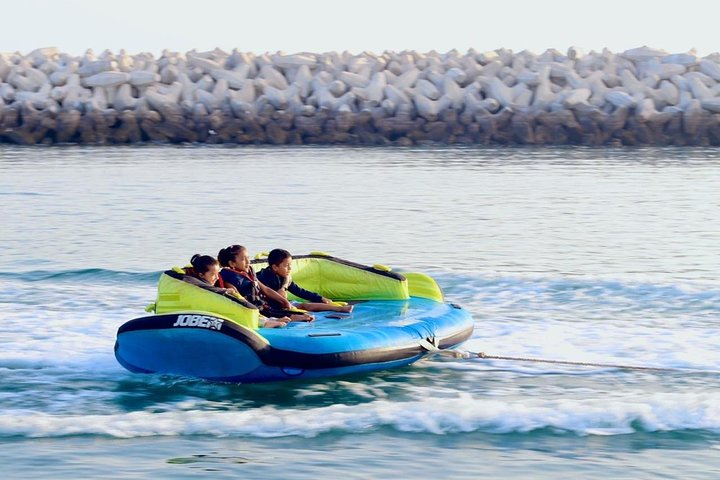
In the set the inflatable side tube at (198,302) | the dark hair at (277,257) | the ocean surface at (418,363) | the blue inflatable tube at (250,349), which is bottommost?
the ocean surface at (418,363)

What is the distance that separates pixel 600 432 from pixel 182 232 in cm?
910

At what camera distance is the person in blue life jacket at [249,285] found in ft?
29.8

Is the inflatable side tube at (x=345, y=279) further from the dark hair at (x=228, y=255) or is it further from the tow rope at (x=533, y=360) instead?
the tow rope at (x=533, y=360)

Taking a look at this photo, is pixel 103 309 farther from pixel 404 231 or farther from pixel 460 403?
pixel 404 231

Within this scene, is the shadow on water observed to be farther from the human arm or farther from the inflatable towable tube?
the human arm

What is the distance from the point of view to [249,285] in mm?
9102

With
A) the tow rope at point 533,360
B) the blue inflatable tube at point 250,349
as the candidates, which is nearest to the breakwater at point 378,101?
the tow rope at point 533,360

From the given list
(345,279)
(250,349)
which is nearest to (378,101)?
(345,279)

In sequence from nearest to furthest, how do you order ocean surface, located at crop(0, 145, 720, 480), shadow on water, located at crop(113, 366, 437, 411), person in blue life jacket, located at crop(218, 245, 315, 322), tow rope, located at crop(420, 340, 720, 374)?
1. ocean surface, located at crop(0, 145, 720, 480)
2. shadow on water, located at crop(113, 366, 437, 411)
3. tow rope, located at crop(420, 340, 720, 374)
4. person in blue life jacket, located at crop(218, 245, 315, 322)

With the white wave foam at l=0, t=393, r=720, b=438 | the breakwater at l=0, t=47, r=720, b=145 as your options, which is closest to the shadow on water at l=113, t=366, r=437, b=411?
the white wave foam at l=0, t=393, r=720, b=438

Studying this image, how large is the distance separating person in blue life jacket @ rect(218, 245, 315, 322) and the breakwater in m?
18.7

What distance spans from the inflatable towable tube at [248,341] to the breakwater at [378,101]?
19.1m

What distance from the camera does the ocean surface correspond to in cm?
723

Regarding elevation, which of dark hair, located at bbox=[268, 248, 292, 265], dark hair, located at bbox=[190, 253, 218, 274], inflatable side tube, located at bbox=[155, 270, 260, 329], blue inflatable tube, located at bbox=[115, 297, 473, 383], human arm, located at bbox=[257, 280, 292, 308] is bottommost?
blue inflatable tube, located at bbox=[115, 297, 473, 383]
